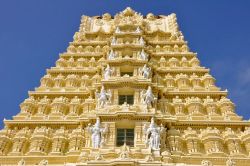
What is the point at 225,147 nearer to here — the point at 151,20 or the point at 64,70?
the point at 64,70

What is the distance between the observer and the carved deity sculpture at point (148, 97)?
1287 inches

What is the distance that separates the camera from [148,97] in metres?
32.9

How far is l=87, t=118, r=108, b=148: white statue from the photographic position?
95.9 ft

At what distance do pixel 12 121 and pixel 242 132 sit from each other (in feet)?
52.0

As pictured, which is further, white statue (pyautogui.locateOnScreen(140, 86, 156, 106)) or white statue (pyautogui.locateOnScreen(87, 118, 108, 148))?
white statue (pyautogui.locateOnScreen(140, 86, 156, 106))

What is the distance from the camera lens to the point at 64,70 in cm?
4019

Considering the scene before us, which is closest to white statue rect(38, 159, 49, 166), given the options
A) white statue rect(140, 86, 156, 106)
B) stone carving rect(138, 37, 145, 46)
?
white statue rect(140, 86, 156, 106)

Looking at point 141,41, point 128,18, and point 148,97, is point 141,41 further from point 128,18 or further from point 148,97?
point 148,97

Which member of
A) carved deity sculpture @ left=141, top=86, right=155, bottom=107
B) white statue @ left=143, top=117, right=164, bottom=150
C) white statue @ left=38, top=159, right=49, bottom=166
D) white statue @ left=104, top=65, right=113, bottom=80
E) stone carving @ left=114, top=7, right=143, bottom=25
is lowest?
white statue @ left=38, top=159, right=49, bottom=166

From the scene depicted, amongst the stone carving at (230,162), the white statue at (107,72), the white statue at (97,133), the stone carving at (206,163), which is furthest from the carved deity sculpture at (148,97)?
the stone carving at (230,162)

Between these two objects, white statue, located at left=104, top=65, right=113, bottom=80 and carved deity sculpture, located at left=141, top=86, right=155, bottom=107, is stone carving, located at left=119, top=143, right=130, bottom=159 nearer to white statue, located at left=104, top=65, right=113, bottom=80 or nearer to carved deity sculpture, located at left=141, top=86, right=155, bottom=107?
carved deity sculpture, located at left=141, top=86, right=155, bottom=107

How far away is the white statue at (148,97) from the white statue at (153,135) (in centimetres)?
279

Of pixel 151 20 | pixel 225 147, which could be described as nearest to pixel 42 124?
pixel 225 147

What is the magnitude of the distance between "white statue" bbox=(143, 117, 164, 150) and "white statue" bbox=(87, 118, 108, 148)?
272 cm
